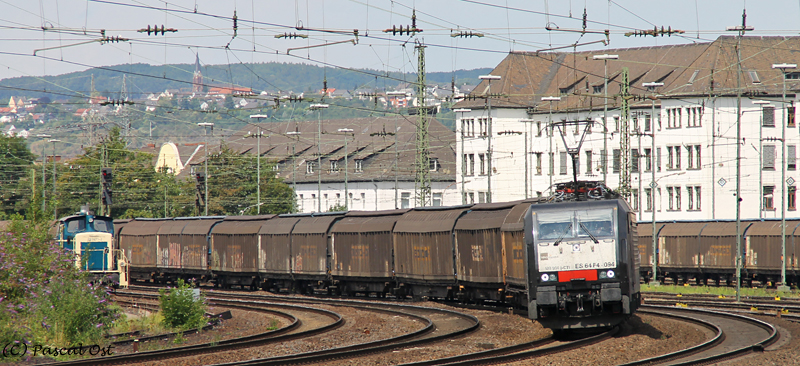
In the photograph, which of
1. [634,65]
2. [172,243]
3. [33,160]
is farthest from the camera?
[33,160]

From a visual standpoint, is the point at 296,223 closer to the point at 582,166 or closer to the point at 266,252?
the point at 266,252

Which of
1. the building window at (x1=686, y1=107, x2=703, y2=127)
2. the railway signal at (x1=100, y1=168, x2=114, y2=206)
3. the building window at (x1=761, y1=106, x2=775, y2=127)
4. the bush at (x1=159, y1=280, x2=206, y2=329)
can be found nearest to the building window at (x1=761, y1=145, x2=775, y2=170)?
the building window at (x1=761, y1=106, x2=775, y2=127)

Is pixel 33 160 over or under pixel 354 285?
over

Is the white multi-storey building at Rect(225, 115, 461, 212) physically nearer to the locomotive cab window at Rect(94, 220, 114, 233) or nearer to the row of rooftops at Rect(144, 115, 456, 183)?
the row of rooftops at Rect(144, 115, 456, 183)

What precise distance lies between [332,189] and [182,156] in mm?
47433

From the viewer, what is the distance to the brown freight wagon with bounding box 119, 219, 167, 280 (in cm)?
4703

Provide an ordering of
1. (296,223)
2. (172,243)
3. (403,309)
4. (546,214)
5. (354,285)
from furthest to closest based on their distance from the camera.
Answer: (172,243) → (296,223) → (354,285) → (403,309) → (546,214)

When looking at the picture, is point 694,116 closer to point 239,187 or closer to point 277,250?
point 239,187

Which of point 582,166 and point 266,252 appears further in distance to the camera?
point 582,166

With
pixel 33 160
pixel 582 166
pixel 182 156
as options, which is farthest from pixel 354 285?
pixel 182 156

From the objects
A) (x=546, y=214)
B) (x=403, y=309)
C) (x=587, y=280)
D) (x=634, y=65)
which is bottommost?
(x=403, y=309)

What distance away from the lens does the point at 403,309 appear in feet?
96.0

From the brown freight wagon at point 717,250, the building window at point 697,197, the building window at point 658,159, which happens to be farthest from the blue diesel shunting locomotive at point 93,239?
the building window at point 658,159

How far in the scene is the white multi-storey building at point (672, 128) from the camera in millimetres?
→ 70500
